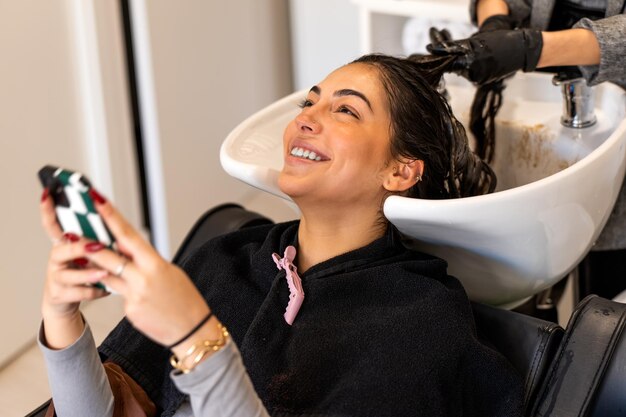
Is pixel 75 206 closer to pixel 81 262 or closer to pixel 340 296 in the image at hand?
pixel 81 262

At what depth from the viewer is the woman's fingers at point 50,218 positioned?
0.92 meters

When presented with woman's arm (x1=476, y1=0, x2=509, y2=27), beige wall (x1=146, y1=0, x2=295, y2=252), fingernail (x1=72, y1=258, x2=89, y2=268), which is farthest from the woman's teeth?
beige wall (x1=146, y1=0, x2=295, y2=252)

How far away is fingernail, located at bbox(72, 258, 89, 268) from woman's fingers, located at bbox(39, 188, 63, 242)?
3 centimetres

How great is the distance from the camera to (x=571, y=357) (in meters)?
1.15

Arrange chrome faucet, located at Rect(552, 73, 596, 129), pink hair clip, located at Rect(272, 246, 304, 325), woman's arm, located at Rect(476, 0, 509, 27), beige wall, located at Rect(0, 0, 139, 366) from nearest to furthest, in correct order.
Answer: pink hair clip, located at Rect(272, 246, 304, 325) → chrome faucet, located at Rect(552, 73, 596, 129) → woman's arm, located at Rect(476, 0, 509, 27) → beige wall, located at Rect(0, 0, 139, 366)

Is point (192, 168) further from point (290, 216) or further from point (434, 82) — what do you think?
point (434, 82)

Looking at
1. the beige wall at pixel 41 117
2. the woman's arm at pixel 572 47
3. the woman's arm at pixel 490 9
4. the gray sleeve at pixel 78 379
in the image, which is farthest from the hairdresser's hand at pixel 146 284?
the beige wall at pixel 41 117

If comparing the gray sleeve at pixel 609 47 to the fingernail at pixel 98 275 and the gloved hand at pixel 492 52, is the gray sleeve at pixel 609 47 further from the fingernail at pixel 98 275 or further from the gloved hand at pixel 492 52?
the fingernail at pixel 98 275

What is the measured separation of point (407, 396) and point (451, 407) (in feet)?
0.21

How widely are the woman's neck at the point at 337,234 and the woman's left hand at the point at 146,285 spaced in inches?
16.0

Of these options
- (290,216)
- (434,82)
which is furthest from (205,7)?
(434,82)

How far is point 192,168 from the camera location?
2.51 meters

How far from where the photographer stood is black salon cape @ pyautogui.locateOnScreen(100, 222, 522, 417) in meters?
1.09

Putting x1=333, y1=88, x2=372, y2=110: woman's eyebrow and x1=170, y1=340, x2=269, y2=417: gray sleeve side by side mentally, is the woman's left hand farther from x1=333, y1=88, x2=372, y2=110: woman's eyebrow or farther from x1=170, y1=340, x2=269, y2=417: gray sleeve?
x1=333, y1=88, x2=372, y2=110: woman's eyebrow
